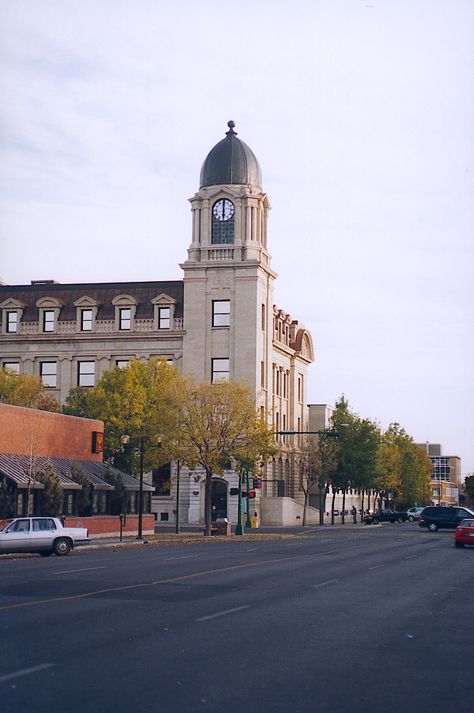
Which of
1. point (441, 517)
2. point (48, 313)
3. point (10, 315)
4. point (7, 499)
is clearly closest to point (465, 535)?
point (7, 499)

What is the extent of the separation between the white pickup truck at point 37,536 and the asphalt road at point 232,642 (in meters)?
7.24

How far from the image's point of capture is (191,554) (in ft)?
119

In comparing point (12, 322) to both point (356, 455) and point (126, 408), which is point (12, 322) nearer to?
point (126, 408)

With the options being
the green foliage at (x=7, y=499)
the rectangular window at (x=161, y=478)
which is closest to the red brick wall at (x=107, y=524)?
the green foliage at (x=7, y=499)

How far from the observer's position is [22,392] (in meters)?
70.6

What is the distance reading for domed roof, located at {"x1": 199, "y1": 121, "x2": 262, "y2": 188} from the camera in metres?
84.2

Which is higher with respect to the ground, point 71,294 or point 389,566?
point 71,294

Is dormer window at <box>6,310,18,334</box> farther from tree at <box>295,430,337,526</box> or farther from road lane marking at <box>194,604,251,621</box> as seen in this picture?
road lane marking at <box>194,604,251,621</box>

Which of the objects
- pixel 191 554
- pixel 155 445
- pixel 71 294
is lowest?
pixel 191 554

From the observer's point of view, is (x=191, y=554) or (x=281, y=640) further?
(x=191, y=554)

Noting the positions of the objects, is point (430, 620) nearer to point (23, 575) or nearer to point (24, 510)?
point (23, 575)

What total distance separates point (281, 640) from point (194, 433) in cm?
4355

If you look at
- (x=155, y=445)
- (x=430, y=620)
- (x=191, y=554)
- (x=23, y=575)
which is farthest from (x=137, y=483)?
(x=430, y=620)

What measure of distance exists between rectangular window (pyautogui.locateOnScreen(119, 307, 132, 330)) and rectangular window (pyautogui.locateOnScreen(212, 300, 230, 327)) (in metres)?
7.65
